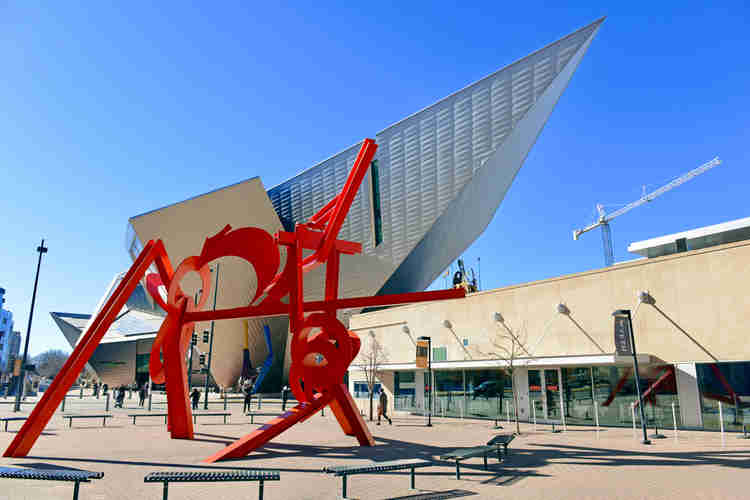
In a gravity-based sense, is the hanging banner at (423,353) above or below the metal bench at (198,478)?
above

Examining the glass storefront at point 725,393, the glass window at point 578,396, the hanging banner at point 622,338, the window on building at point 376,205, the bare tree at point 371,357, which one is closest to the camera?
the glass storefront at point 725,393

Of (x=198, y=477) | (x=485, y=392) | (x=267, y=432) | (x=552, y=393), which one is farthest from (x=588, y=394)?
(x=198, y=477)

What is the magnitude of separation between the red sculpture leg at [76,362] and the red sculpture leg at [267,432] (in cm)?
365

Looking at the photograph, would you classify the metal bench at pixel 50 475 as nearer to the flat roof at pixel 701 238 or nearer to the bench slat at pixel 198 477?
the bench slat at pixel 198 477

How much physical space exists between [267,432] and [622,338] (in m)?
12.3

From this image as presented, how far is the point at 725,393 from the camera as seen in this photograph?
1617 cm

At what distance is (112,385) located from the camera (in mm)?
64625

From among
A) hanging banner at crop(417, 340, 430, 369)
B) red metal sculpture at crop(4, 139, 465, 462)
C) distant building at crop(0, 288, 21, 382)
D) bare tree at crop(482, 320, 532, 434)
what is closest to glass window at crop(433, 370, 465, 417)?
bare tree at crop(482, 320, 532, 434)

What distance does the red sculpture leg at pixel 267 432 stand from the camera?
10.8 metres

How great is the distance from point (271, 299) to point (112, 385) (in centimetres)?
6249

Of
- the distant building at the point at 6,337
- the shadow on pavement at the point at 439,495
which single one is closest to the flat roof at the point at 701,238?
the shadow on pavement at the point at 439,495

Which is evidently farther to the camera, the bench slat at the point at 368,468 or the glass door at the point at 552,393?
the glass door at the point at 552,393

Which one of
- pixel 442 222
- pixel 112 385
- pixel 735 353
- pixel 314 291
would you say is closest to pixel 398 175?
Result: pixel 442 222

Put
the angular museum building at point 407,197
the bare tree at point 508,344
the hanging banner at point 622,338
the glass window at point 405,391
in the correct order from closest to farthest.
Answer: the hanging banner at point 622,338
the bare tree at point 508,344
the glass window at point 405,391
the angular museum building at point 407,197
